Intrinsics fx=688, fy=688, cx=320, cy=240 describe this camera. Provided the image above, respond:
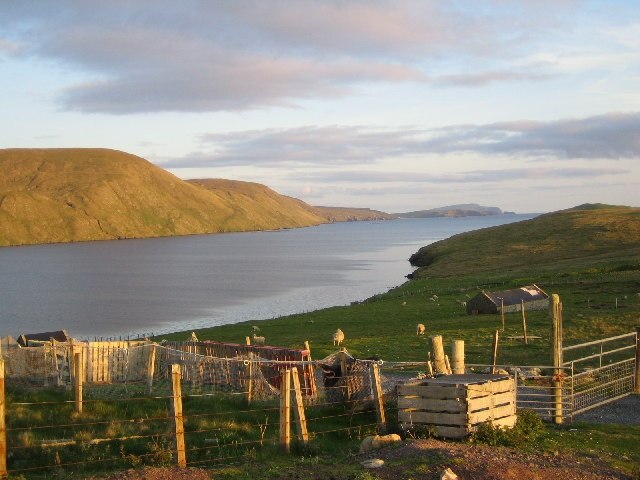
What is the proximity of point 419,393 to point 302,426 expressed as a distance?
3.15 meters

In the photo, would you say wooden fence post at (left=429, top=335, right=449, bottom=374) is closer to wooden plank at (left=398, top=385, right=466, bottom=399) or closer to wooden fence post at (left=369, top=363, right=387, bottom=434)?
wooden fence post at (left=369, top=363, right=387, bottom=434)

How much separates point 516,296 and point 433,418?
3895 cm

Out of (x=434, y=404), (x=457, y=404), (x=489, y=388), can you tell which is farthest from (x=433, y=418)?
(x=489, y=388)

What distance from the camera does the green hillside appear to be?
96944 mm

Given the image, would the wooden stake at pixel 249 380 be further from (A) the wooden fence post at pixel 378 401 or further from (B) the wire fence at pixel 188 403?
(A) the wooden fence post at pixel 378 401

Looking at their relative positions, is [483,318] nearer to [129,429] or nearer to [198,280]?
[129,429]

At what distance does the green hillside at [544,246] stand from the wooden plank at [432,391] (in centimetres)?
6535

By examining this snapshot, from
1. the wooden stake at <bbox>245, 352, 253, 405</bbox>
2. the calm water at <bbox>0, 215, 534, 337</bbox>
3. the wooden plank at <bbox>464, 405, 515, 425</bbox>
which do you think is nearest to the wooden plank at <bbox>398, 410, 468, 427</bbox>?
the wooden plank at <bbox>464, 405, 515, 425</bbox>

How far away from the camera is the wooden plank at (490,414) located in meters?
16.8

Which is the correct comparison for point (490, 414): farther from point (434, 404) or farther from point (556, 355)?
point (556, 355)

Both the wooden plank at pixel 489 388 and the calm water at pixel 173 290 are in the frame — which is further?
the calm water at pixel 173 290

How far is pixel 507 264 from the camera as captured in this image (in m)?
103

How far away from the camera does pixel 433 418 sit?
17.2 m

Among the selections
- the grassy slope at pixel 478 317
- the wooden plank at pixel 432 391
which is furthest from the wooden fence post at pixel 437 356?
the grassy slope at pixel 478 317
